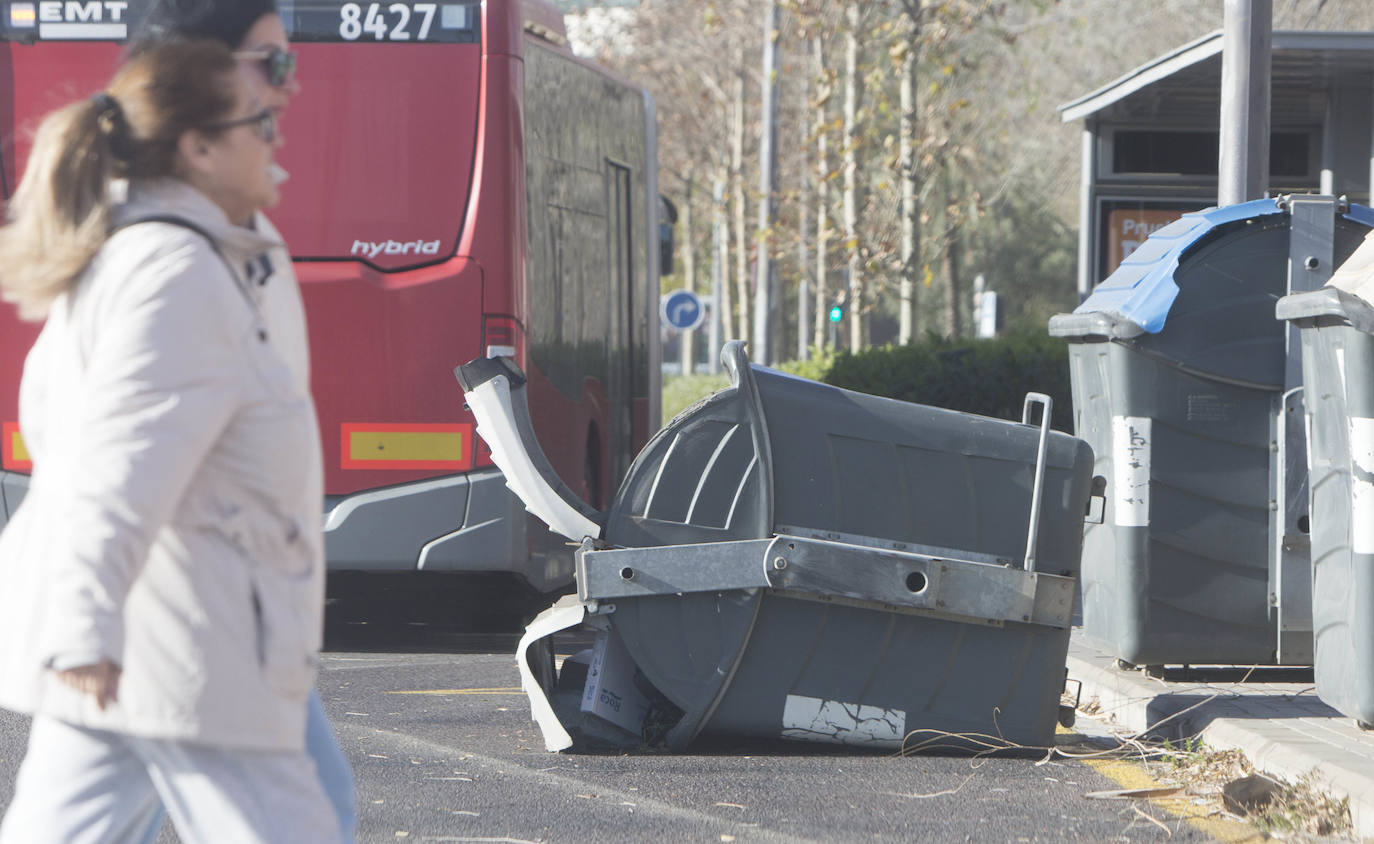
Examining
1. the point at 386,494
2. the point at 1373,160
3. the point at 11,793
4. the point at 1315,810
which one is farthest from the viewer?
the point at 1373,160

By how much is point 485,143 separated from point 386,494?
167cm

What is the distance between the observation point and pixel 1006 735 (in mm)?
5785

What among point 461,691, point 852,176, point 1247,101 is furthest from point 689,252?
point 461,691

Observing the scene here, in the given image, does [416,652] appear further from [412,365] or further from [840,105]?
[840,105]

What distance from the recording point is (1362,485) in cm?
530

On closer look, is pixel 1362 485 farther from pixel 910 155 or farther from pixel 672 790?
pixel 910 155

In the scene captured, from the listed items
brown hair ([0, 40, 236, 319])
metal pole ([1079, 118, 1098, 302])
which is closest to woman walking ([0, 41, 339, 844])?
brown hair ([0, 40, 236, 319])

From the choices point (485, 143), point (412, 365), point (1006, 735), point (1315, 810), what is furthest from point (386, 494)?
point (1315, 810)

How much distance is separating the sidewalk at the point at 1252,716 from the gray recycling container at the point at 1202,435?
20 centimetres

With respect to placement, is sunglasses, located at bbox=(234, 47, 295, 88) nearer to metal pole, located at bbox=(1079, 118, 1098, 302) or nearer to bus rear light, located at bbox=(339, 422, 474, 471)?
bus rear light, located at bbox=(339, 422, 474, 471)

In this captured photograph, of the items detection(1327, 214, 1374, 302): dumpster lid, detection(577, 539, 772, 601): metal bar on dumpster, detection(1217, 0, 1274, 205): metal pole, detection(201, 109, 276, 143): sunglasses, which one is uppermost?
detection(1217, 0, 1274, 205): metal pole

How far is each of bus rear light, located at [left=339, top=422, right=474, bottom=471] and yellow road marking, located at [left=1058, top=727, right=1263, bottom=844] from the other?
3.45 meters

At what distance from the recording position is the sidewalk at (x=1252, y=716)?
5.06 metres

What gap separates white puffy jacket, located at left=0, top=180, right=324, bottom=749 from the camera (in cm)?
240
